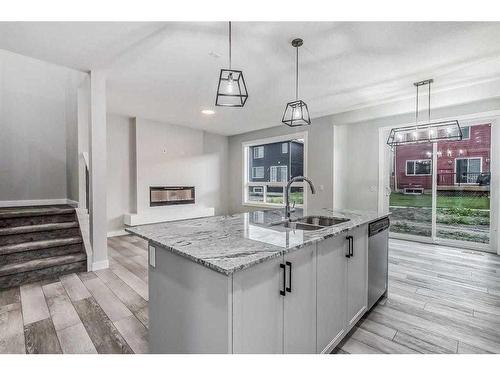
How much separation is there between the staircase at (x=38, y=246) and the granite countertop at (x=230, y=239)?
2.30m

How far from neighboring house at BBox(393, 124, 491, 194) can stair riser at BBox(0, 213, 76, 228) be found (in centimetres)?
574

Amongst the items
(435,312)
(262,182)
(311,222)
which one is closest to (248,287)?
(311,222)

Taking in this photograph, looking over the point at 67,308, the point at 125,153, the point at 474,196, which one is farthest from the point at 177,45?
the point at 474,196

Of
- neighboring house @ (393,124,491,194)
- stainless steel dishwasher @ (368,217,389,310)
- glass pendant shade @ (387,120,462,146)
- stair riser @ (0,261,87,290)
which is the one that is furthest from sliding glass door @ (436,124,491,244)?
stair riser @ (0,261,87,290)

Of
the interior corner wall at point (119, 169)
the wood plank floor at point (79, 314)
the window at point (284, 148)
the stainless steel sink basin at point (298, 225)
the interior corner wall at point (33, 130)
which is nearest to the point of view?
the wood plank floor at point (79, 314)

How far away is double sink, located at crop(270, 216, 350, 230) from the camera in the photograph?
217 centimetres

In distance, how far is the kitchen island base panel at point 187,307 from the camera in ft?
3.71

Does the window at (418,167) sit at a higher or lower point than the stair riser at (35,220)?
higher

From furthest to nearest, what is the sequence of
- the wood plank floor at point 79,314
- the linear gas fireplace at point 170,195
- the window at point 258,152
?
the window at point 258,152 → the linear gas fireplace at point 170,195 → the wood plank floor at point 79,314

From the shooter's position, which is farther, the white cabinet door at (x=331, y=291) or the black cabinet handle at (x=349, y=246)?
the black cabinet handle at (x=349, y=246)

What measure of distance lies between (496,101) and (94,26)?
535 cm

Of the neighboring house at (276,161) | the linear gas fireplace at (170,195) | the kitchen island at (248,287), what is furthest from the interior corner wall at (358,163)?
the kitchen island at (248,287)

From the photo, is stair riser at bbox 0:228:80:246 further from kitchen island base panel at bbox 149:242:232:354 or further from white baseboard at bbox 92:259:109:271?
kitchen island base panel at bbox 149:242:232:354

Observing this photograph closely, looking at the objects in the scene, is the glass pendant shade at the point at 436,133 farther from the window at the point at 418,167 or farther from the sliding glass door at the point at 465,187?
the window at the point at 418,167
